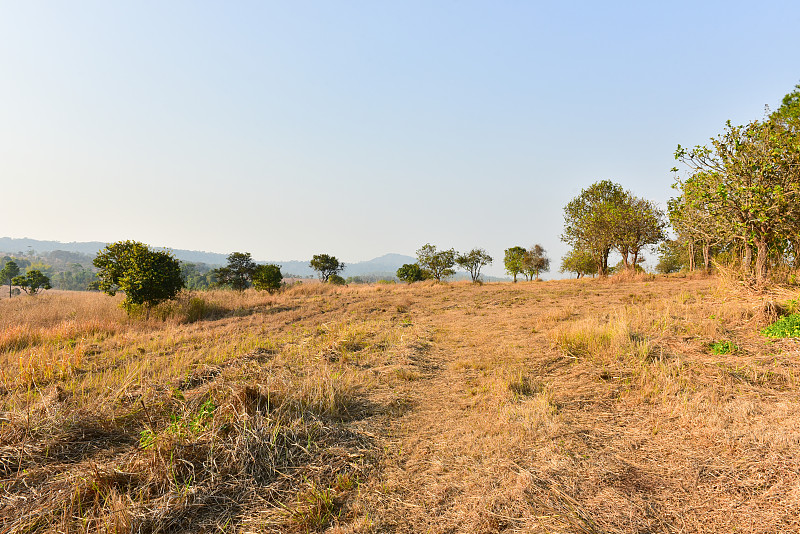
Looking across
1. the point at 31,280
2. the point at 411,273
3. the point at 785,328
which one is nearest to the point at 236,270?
the point at 31,280

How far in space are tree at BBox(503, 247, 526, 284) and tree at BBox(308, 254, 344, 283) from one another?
32.7 m

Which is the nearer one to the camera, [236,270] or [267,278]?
[267,278]

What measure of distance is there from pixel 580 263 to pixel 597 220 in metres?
19.0

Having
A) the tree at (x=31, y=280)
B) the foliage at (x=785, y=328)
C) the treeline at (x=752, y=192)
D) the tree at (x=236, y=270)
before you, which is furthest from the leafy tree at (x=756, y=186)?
the tree at (x=31, y=280)

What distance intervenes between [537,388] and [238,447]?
4761 mm

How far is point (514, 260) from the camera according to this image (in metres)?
62.9

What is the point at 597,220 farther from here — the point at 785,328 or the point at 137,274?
the point at 137,274

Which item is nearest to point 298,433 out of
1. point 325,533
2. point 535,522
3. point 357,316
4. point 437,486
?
point 325,533

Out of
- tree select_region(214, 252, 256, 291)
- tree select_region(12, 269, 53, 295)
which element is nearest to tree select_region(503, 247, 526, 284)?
tree select_region(214, 252, 256, 291)

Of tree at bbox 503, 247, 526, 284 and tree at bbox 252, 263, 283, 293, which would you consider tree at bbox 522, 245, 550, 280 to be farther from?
tree at bbox 252, 263, 283, 293

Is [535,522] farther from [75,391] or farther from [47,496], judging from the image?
[75,391]

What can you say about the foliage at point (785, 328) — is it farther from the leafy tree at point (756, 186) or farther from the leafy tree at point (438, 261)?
the leafy tree at point (438, 261)

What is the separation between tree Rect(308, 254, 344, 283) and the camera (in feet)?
199

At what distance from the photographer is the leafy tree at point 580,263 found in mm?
33344
